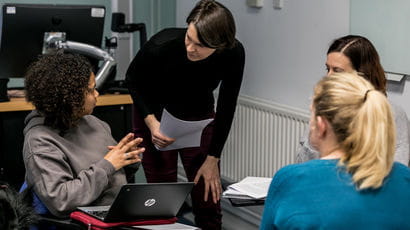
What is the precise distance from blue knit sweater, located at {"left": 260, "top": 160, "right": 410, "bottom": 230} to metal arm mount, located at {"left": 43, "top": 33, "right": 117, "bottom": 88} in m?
2.08

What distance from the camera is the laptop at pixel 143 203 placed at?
2.01 metres

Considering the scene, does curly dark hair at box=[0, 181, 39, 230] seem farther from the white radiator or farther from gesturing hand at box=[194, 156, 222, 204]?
the white radiator

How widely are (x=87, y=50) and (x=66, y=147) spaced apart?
128 centimetres

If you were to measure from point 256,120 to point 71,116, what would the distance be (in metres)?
1.72

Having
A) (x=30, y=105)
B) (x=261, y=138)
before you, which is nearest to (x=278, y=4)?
(x=261, y=138)

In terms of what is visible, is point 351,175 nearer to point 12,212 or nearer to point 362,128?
point 362,128

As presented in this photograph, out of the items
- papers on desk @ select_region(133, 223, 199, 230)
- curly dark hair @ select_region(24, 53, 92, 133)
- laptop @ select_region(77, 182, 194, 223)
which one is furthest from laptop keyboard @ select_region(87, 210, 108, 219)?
curly dark hair @ select_region(24, 53, 92, 133)

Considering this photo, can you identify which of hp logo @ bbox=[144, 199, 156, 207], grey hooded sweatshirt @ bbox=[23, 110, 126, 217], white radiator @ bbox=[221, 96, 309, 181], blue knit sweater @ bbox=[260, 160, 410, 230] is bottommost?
white radiator @ bbox=[221, 96, 309, 181]

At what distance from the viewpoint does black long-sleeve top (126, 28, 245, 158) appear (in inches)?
108

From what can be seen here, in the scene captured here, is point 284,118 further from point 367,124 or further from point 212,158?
point 367,124

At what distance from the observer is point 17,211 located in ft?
5.87

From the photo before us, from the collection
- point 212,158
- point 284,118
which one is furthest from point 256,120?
point 212,158

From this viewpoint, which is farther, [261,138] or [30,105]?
[261,138]

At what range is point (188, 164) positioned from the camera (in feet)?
9.81
